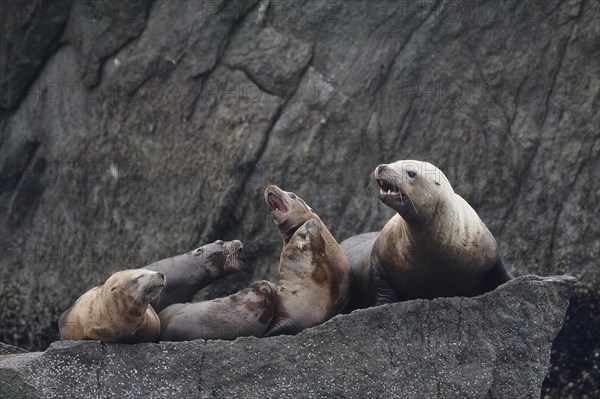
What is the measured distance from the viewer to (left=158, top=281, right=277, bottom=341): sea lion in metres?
8.62

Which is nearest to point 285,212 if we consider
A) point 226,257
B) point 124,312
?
point 226,257

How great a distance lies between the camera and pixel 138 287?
826cm

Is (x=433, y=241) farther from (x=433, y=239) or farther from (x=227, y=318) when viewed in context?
(x=227, y=318)

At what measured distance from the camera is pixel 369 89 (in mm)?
12602

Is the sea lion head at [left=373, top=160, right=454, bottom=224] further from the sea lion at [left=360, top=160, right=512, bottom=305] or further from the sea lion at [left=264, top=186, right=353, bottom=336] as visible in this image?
the sea lion at [left=264, top=186, right=353, bottom=336]

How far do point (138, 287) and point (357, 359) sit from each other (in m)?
1.54

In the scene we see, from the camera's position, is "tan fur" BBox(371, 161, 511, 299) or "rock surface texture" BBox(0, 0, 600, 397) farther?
"rock surface texture" BBox(0, 0, 600, 397)

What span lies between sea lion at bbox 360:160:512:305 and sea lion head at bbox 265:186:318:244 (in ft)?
2.75

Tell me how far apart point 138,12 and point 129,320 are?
5.51 meters

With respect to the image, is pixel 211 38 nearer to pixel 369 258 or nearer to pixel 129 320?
pixel 369 258

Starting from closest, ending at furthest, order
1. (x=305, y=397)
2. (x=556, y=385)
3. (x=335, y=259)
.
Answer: (x=305, y=397)
(x=335, y=259)
(x=556, y=385)

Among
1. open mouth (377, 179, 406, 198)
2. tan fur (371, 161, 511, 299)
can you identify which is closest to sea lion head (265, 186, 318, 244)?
tan fur (371, 161, 511, 299)

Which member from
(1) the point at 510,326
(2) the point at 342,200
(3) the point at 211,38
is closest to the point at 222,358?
(1) the point at 510,326

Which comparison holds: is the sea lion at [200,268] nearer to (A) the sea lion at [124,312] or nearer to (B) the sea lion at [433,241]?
(A) the sea lion at [124,312]
